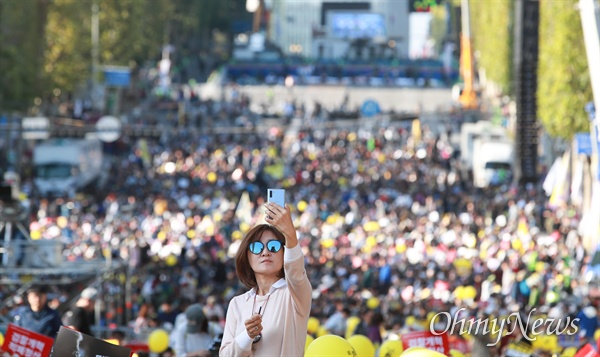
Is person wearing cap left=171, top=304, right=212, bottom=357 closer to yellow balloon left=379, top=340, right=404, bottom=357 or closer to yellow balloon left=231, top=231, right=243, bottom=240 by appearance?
yellow balloon left=379, top=340, right=404, bottom=357

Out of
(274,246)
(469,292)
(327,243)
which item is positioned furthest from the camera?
(327,243)

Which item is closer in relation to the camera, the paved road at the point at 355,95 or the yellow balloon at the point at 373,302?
the yellow balloon at the point at 373,302

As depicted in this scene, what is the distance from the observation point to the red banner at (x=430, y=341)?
33.5 ft

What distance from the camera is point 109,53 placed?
Answer: 73.8 metres

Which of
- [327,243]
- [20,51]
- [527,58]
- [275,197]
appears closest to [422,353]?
[275,197]

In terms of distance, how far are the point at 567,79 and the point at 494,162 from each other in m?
11.5

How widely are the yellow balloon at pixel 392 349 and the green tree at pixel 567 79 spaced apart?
2762 centimetres

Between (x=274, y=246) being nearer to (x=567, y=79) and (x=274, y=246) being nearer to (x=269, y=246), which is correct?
(x=269, y=246)

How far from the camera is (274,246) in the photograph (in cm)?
782

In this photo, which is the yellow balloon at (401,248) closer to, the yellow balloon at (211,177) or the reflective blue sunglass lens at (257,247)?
the yellow balloon at (211,177)

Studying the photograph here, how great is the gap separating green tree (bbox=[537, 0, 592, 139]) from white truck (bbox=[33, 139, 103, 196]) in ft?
49.3

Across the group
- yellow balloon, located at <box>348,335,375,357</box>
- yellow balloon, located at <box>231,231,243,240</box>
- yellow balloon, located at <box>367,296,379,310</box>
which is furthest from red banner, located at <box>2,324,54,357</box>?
yellow balloon, located at <box>231,231,243,240</box>

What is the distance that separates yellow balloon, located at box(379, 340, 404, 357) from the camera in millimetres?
11039

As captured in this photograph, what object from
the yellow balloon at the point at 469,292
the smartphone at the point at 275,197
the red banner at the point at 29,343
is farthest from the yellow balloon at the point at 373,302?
the smartphone at the point at 275,197
